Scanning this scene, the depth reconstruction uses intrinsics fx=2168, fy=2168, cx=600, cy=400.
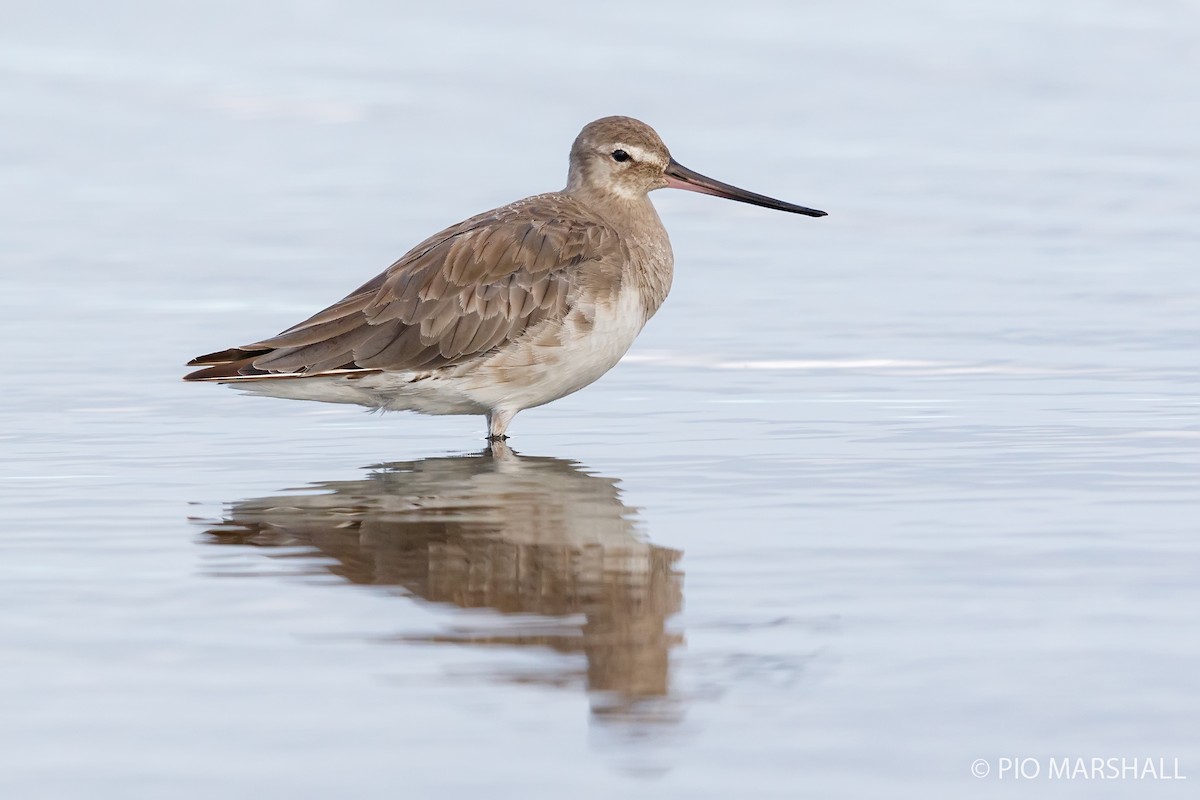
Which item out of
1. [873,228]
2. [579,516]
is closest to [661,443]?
[579,516]

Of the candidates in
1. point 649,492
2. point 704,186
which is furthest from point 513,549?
point 704,186

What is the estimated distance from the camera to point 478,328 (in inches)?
452

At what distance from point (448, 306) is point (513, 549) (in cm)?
291

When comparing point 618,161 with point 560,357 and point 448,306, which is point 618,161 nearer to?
point 448,306

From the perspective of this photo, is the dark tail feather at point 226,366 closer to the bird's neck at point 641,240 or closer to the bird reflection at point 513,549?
the bird reflection at point 513,549

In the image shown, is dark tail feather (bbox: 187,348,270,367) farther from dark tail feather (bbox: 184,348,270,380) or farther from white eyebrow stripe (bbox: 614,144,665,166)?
white eyebrow stripe (bbox: 614,144,665,166)

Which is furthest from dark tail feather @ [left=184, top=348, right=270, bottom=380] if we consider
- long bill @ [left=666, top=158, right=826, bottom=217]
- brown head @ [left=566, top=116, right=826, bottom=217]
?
long bill @ [left=666, top=158, right=826, bottom=217]

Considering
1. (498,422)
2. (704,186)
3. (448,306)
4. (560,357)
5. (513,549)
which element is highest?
(704,186)

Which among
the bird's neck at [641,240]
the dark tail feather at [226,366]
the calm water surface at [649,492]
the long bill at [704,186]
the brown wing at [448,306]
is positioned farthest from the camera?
the long bill at [704,186]

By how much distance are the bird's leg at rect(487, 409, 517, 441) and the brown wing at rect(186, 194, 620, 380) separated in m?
0.37

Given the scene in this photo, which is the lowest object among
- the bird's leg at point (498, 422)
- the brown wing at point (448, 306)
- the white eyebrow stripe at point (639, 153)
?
the bird's leg at point (498, 422)

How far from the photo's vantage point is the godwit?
37.1ft

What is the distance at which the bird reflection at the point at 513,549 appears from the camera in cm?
744

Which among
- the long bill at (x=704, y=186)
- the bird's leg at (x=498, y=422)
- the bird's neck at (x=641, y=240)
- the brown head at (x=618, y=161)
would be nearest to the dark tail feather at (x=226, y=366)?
the bird's leg at (x=498, y=422)
